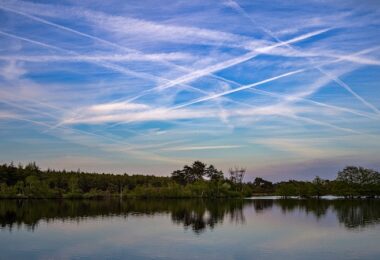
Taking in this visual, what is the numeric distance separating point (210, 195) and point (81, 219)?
78921mm

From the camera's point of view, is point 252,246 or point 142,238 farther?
point 142,238

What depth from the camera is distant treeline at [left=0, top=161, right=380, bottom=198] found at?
383ft

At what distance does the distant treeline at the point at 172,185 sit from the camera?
117 m

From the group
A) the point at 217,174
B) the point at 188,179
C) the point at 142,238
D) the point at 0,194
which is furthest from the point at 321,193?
the point at 142,238

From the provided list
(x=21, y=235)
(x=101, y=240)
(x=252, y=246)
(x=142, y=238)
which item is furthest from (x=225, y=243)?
(x=21, y=235)

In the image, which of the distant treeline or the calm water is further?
the distant treeline

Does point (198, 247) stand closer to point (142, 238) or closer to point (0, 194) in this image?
point (142, 238)

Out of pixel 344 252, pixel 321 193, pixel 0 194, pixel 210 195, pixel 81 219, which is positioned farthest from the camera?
pixel 321 193

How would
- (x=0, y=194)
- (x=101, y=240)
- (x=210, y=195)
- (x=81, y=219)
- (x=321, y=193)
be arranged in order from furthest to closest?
(x=321, y=193) → (x=210, y=195) → (x=0, y=194) → (x=81, y=219) → (x=101, y=240)

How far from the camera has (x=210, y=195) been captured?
130m

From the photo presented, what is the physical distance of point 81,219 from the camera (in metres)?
53.8

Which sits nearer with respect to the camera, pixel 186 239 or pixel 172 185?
pixel 186 239

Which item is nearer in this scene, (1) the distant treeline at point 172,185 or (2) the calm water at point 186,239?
(2) the calm water at point 186,239

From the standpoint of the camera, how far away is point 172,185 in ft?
427
